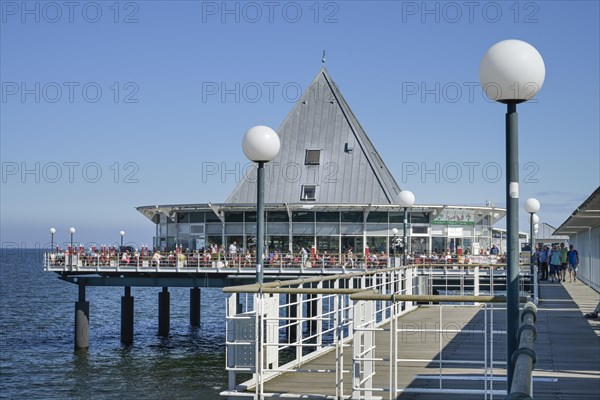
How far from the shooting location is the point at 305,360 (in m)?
12.5

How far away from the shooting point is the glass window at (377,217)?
163 ft

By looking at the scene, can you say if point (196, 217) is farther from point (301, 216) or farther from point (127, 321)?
point (127, 321)

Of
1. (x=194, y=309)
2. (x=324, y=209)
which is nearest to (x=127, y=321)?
(x=194, y=309)

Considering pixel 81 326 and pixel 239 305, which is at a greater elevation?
pixel 239 305

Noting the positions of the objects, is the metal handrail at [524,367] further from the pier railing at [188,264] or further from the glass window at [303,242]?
the glass window at [303,242]

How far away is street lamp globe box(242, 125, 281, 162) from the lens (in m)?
11.8

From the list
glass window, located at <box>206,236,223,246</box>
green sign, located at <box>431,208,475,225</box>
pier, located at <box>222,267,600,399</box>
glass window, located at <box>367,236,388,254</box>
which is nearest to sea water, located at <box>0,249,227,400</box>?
glass window, located at <box>206,236,223,246</box>

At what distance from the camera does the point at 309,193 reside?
5456 centimetres

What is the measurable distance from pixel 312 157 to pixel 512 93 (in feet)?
159

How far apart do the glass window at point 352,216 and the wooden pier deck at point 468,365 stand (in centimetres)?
2792

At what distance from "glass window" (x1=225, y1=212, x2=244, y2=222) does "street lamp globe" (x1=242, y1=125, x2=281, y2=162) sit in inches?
1514

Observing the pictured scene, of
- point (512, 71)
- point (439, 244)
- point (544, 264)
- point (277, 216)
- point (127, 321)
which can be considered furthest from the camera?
point (439, 244)

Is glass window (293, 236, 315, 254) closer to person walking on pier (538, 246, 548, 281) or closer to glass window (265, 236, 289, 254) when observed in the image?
glass window (265, 236, 289, 254)

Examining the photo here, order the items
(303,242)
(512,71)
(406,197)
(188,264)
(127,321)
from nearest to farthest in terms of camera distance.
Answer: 1. (512,71)
2. (406,197)
3. (127,321)
4. (188,264)
5. (303,242)
